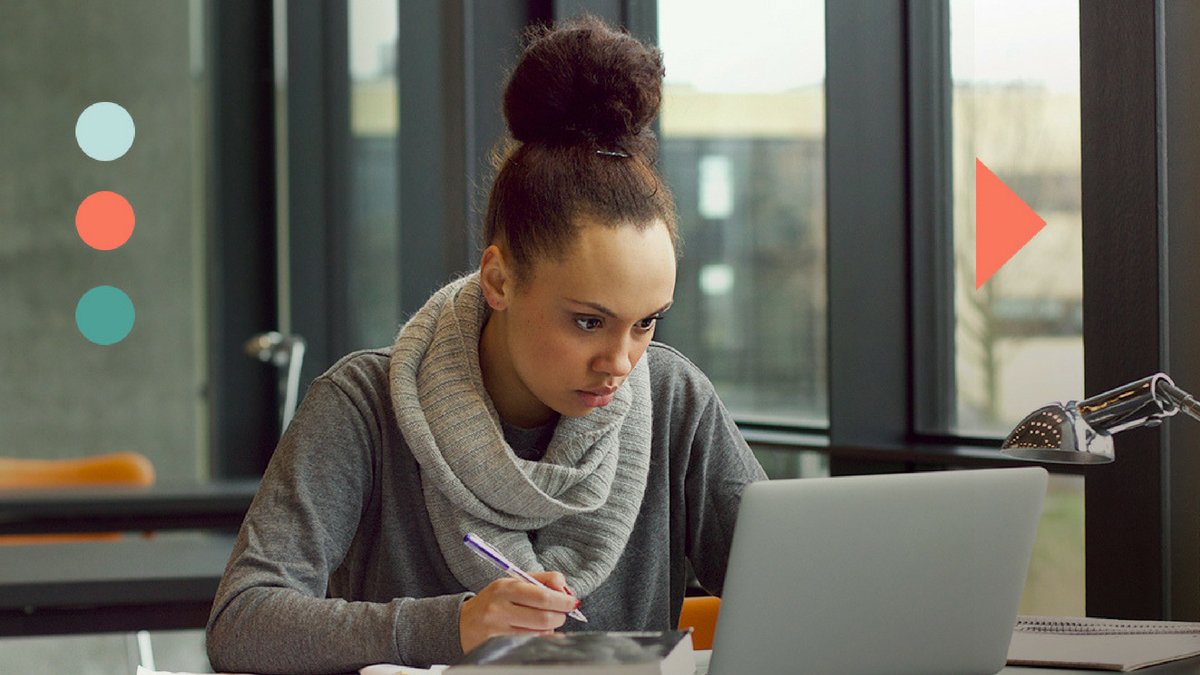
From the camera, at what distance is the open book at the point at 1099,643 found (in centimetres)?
139

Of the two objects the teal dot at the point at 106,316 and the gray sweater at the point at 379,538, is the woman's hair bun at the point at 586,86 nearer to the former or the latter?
the gray sweater at the point at 379,538

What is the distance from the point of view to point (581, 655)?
1032 millimetres

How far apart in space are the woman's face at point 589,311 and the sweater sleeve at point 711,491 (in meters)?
0.25

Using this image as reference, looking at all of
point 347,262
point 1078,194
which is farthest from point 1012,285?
point 347,262

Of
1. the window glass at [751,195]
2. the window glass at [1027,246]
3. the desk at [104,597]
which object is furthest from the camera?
the window glass at [751,195]

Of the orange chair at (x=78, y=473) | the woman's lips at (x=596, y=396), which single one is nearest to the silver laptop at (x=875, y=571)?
the woman's lips at (x=596, y=396)

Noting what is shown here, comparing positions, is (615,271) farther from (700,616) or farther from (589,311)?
(700,616)

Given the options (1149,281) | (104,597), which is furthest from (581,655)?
(104,597)

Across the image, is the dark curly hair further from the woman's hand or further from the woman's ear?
the woman's hand

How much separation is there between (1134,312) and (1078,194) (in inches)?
15.8

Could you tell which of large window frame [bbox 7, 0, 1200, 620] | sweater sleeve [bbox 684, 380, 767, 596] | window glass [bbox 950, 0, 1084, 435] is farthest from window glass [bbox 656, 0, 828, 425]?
sweater sleeve [bbox 684, 380, 767, 596]

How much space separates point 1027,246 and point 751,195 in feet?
2.54

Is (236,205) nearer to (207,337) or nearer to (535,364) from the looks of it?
(207,337)

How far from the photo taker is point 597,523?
1.64 meters
